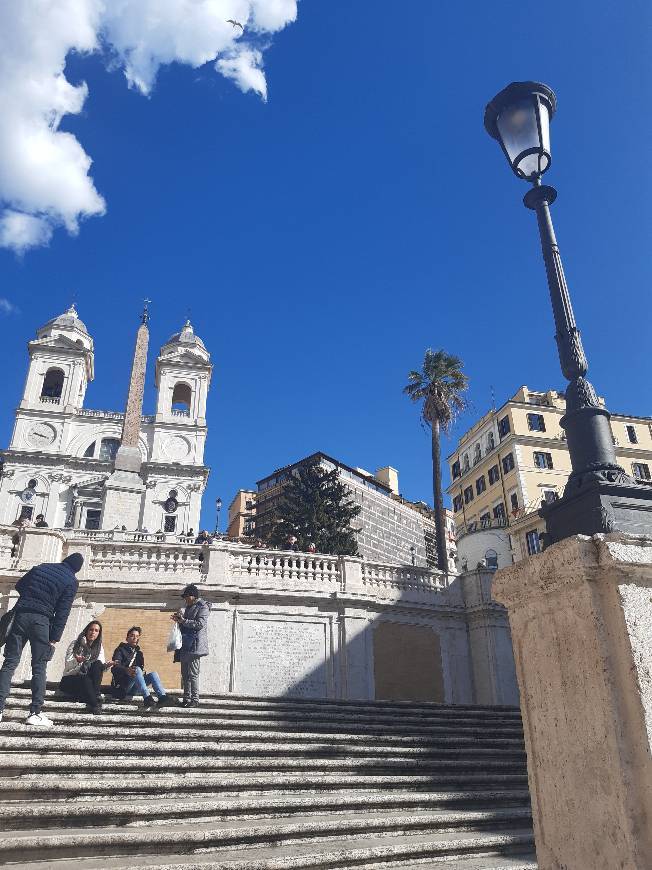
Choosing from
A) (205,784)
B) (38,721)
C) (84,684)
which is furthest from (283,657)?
(205,784)

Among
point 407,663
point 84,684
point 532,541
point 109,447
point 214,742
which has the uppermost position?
point 109,447

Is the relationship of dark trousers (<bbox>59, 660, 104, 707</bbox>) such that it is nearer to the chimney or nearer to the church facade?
the church facade

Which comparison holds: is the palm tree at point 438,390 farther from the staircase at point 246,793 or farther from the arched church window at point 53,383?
the arched church window at point 53,383

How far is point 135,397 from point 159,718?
102 ft

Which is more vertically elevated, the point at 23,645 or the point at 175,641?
the point at 175,641

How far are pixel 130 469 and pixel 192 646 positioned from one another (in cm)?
2519

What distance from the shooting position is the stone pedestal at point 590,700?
2.31 m

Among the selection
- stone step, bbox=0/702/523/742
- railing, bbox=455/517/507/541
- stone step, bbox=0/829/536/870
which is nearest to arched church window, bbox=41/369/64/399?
railing, bbox=455/517/507/541

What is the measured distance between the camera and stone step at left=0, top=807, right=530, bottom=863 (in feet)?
17.2

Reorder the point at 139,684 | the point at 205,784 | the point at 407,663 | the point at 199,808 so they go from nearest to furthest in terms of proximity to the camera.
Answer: the point at 199,808, the point at 205,784, the point at 139,684, the point at 407,663

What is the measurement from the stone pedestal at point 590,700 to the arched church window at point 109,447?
187 ft

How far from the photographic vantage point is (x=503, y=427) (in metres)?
47.7

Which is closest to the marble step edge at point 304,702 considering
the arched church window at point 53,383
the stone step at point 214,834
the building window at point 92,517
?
the stone step at point 214,834

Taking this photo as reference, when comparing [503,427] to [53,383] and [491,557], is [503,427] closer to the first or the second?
[491,557]
